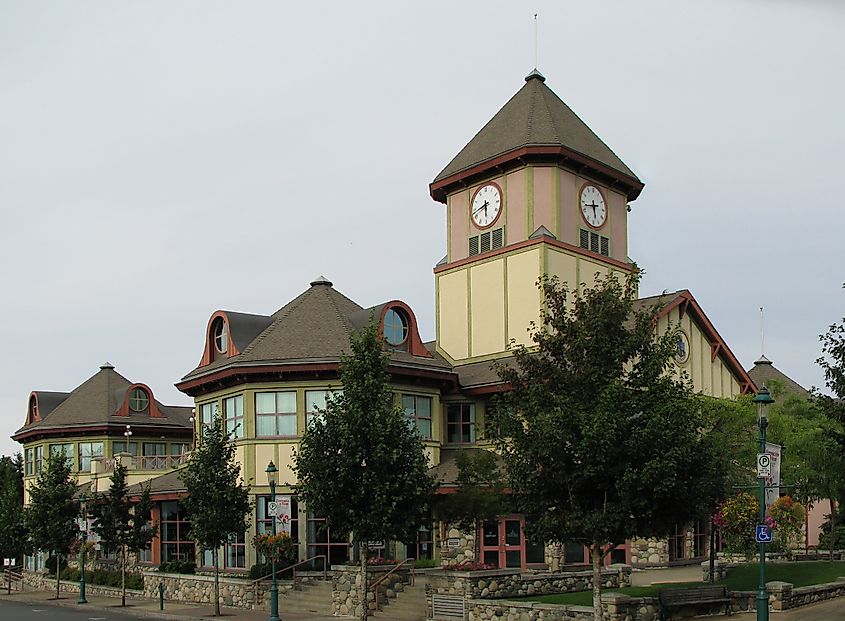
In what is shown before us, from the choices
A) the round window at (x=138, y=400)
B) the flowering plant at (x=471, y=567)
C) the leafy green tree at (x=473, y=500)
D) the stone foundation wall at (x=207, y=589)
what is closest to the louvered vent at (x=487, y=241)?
the leafy green tree at (x=473, y=500)

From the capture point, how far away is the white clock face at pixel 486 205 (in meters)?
45.4

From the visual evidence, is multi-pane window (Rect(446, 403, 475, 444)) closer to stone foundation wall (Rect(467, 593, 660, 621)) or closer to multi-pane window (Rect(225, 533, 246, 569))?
multi-pane window (Rect(225, 533, 246, 569))

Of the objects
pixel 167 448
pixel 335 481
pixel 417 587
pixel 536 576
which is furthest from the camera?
pixel 167 448

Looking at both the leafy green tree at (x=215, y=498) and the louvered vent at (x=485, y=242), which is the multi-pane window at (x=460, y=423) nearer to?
the louvered vent at (x=485, y=242)

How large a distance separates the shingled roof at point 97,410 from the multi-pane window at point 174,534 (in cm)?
1595

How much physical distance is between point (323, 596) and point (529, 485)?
13789 mm

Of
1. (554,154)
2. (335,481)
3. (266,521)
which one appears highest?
(554,154)

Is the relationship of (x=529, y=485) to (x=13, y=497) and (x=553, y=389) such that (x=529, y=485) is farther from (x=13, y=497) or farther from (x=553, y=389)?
(x=13, y=497)

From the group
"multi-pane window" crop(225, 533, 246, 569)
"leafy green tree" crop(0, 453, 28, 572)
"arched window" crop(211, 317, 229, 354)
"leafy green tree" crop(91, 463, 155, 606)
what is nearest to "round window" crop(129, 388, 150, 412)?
"leafy green tree" crop(0, 453, 28, 572)

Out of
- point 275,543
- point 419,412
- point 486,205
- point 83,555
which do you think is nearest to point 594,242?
point 486,205

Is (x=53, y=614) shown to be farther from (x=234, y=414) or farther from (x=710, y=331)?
(x=710, y=331)

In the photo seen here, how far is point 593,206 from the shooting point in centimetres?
4616

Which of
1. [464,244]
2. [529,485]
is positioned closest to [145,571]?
[464,244]

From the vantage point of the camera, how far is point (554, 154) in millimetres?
43750
